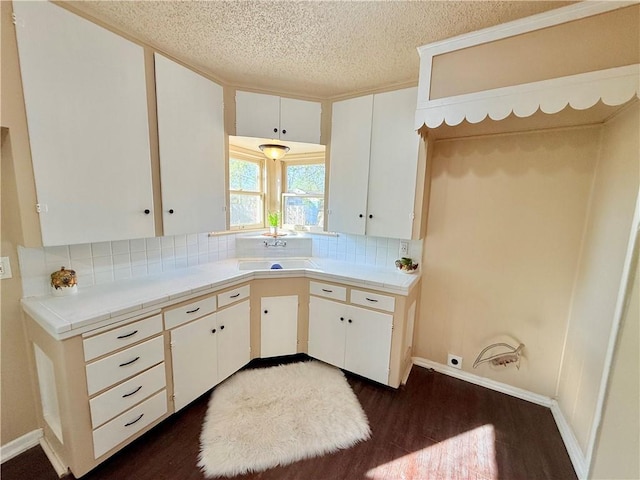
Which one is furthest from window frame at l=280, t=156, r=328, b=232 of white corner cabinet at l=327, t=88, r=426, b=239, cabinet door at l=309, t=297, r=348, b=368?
cabinet door at l=309, t=297, r=348, b=368

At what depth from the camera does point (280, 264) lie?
107 inches

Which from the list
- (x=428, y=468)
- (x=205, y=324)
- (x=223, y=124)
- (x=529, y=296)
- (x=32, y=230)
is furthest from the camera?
(x=223, y=124)

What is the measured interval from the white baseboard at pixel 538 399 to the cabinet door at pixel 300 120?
231cm

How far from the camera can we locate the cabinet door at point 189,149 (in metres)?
1.76

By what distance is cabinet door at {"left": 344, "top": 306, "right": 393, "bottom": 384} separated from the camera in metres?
2.07

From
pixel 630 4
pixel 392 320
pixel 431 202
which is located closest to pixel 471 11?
pixel 630 4

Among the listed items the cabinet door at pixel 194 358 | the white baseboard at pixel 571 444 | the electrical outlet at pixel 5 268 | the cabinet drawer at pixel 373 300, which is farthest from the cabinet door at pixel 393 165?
the electrical outlet at pixel 5 268

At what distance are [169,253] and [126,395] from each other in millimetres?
1043

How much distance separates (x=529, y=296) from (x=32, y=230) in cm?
313

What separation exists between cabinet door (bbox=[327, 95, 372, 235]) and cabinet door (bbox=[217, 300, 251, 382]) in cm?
109

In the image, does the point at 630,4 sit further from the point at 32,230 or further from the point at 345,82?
the point at 32,230

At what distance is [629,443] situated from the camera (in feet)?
3.59

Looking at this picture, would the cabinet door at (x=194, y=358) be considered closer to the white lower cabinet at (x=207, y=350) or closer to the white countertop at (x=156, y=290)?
the white lower cabinet at (x=207, y=350)

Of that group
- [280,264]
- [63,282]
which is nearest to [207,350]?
[63,282]
